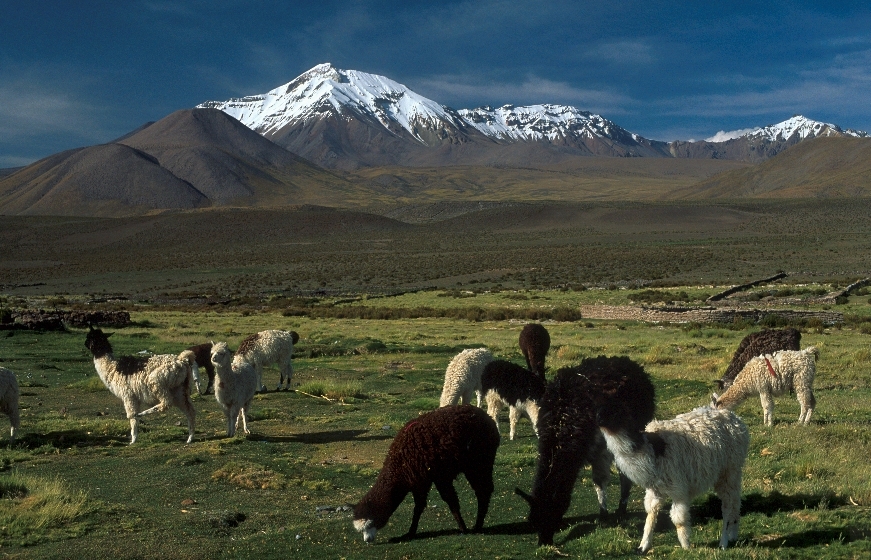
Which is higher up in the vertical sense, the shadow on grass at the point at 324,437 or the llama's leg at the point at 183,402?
the llama's leg at the point at 183,402

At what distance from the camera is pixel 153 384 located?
13258 mm

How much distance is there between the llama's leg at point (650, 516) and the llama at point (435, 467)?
1982 mm

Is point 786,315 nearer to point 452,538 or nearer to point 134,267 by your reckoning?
point 452,538

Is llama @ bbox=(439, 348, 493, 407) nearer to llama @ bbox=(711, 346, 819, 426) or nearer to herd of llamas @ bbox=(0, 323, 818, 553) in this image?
herd of llamas @ bbox=(0, 323, 818, 553)

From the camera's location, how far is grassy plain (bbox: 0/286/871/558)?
804 cm

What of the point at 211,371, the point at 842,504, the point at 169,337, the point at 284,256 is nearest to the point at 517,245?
the point at 284,256

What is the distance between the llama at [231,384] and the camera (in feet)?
43.6

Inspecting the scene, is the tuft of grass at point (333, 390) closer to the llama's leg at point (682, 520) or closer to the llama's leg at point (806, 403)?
the llama's leg at point (806, 403)

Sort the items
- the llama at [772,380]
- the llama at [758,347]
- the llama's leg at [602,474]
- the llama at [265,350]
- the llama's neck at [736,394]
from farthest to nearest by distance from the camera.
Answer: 1. the llama at [265,350]
2. the llama at [758,347]
3. the llama's neck at [736,394]
4. the llama at [772,380]
5. the llama's leg at [602,474]

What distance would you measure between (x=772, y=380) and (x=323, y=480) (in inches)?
286

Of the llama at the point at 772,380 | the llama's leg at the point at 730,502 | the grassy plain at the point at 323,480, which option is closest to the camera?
the llama's leg at the point at 730,502

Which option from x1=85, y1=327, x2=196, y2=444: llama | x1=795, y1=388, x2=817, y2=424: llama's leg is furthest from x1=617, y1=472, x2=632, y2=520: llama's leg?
x1=85, y1=327, x2=196, y2=444: llama

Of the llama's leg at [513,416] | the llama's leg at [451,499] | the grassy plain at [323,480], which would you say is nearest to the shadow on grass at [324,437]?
the grassy plain at [323,480]

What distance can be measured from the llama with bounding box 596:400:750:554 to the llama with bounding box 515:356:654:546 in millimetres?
321
